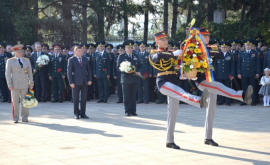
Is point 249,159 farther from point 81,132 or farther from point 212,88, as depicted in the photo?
point 81,132

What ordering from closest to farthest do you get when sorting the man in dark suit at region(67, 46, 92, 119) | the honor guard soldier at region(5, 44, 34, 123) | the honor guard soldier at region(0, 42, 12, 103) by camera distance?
1. the honor guard soldier at region(5, 44, 34, 123)
2. the man in dark suit at region(67, 46, 92, 119)
3. the honor guard soldier at region(0, 42, 12, 103)

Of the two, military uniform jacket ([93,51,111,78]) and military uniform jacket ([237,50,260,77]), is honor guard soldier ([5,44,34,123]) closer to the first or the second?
military uniform jacket ([93,51,111,78])

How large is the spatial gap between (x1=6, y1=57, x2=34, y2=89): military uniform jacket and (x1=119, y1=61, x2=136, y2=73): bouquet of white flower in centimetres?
257

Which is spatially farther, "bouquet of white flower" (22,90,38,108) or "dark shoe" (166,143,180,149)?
"bouquet of white flower" (22,90,38,108)

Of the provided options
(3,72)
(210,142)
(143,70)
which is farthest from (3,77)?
(210,142)

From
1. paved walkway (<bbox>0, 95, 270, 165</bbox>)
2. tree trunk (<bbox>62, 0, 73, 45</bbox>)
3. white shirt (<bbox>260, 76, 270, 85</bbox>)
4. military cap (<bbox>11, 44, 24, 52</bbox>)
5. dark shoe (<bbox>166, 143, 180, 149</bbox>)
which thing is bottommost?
paved walkway (<bbox>0, 95, 270, 165</bbox>)

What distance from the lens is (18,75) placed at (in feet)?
36.8

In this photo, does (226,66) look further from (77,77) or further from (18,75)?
(18,75)

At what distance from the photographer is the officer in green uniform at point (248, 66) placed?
47.5ft

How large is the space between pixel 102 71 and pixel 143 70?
1.67 m

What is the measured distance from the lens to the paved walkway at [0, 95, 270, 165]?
22.3 ft

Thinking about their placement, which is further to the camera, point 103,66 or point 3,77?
point 3,77

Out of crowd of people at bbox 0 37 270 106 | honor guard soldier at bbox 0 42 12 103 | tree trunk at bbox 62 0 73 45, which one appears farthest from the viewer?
tree trunk at bbox 62 0 73 45

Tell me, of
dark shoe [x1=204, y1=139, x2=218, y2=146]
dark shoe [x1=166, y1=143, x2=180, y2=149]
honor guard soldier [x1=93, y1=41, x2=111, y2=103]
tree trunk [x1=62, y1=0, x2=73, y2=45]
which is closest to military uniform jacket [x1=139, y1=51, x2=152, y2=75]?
honor guard soldier [x1=93, y1=41, x2=111, y2=103]
